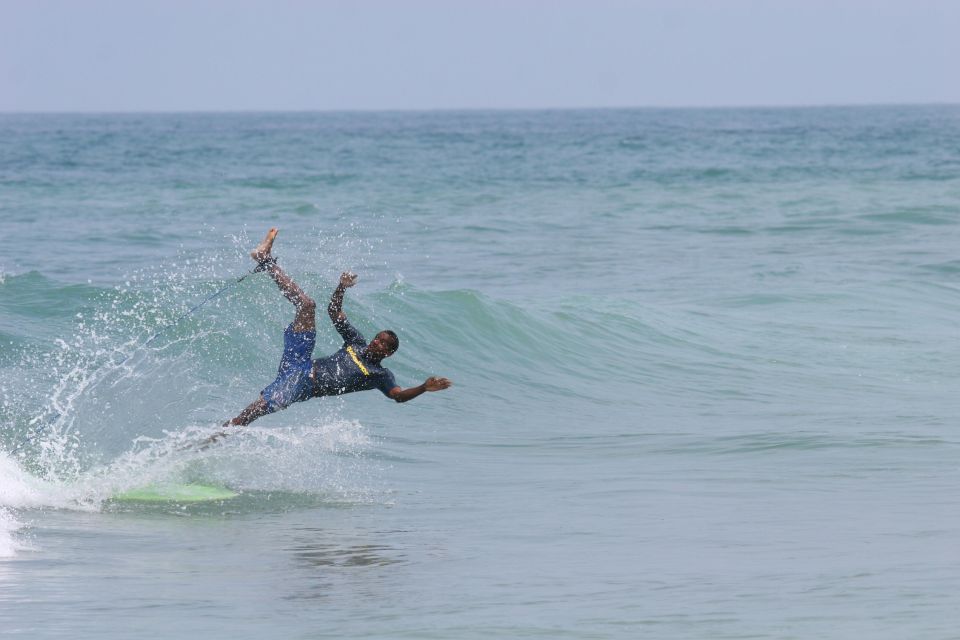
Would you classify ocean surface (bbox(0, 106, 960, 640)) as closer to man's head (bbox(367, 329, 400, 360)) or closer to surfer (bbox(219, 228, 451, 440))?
surfer (bbox(219, 228, 451, 440))

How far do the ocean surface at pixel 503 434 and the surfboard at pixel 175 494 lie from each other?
0.40 ft

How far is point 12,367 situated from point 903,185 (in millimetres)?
32828

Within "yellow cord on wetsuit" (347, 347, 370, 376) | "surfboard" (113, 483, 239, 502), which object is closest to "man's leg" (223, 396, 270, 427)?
"surfboard" (113, 483, 239, 502)

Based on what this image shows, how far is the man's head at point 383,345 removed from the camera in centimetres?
981

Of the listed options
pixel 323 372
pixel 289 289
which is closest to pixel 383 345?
pixel 323 372

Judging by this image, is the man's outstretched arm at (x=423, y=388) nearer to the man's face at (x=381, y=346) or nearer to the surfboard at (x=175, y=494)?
the man's face at (x=381, y=346)

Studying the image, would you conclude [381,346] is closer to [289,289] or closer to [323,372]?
[323,372]

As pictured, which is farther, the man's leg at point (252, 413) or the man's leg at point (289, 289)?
the man's leg at point (252, 413)

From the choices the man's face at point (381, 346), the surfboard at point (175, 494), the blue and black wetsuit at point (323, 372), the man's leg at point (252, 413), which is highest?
the man's face at point (381, 346)

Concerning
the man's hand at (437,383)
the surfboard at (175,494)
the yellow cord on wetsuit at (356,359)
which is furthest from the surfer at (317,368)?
the man's hand at (437,383)

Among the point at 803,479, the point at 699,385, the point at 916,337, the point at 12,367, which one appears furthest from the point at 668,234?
the point at 803,479

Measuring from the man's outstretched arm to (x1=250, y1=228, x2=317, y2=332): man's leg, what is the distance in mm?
790

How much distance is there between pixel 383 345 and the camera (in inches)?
388

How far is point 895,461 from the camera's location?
10.9 metres
